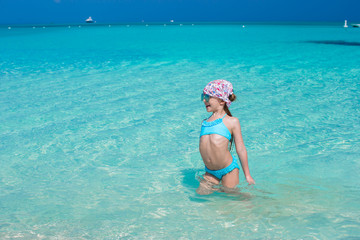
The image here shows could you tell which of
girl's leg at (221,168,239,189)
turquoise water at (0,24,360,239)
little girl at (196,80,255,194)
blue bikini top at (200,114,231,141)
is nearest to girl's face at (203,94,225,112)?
little girl at (196,80,255,194)

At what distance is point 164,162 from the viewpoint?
5.70m

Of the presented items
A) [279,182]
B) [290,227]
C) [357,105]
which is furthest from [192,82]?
[290,227]

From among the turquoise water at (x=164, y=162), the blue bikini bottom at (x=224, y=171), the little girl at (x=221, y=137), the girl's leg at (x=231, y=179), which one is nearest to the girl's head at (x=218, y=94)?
the little girl at (x=221, y=137)

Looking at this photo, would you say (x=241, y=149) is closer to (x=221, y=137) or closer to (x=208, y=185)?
(x=221, y=137)

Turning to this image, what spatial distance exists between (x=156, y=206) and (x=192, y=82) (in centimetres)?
855

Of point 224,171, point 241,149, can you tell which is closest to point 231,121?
point 241,149

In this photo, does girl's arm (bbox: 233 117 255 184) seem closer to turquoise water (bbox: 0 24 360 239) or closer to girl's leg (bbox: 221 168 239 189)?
girl's leg (bbox: 221 168 239 189)

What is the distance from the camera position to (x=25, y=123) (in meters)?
7.75

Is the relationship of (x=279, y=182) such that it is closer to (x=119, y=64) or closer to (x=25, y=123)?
(x=25, y=123)

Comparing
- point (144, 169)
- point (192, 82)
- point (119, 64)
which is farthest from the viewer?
point (119, 64)

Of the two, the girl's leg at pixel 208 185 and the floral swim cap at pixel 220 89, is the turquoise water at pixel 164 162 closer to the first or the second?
the girl's leg at pixel 208 185

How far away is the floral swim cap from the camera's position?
3.84 metres

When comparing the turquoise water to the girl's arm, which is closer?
the turquoise water

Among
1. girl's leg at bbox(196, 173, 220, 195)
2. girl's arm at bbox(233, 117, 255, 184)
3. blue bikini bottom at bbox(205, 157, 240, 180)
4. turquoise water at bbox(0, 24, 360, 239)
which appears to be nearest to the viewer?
turquoise water at bbox(0, 24, 360, 239)
